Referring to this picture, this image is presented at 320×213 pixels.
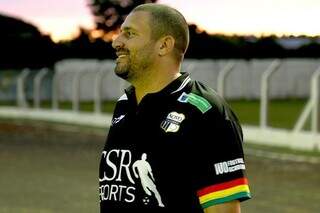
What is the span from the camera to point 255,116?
2722 cm

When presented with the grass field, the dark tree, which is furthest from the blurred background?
the dark tree

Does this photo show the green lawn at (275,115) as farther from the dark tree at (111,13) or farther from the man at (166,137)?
the dark tree at (111,13)

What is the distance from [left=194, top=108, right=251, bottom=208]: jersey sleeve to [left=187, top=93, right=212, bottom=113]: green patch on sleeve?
2cm

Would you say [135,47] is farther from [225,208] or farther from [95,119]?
[95,119]

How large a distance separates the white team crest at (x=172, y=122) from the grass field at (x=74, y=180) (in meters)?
6.16

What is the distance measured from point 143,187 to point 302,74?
3783cm

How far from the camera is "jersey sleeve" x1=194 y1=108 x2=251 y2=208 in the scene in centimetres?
251

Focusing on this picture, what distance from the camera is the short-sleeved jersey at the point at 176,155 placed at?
2521 millimetres

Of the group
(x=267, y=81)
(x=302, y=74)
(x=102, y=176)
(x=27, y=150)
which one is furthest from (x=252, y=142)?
(x=302, y=74)

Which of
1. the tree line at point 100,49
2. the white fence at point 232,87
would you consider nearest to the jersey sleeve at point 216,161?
the white fence at point 232,87

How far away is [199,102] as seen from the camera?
2.57 meters

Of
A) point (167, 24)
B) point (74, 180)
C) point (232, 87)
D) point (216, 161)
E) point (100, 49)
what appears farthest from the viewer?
point (100, 49)

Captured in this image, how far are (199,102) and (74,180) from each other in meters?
8.94

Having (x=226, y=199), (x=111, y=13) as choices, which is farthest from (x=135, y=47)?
(x=111, y=13)
